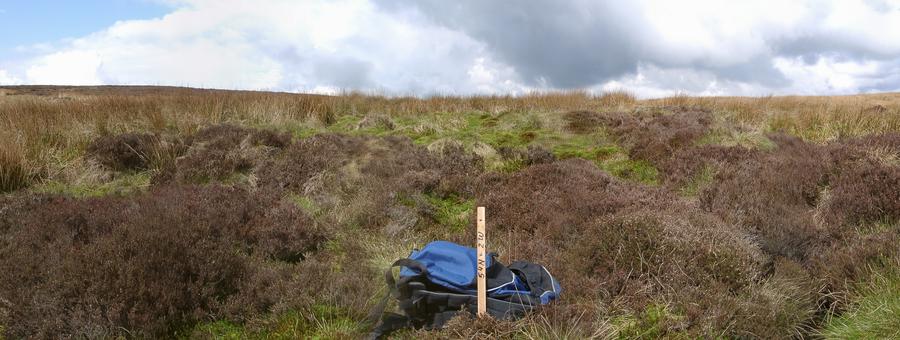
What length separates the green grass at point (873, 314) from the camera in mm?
3451

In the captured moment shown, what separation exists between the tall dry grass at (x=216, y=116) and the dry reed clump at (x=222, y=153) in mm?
1606

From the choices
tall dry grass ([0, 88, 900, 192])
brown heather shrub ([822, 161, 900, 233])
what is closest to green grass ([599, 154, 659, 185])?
brown heather shrub ([822, 161, 900, 233])

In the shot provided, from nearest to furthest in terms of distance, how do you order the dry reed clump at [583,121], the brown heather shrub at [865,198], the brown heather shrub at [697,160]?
the brown heather shrub at [865,198]
the brown heather shrub at [697,160]
the dry reed clump at [583,121]

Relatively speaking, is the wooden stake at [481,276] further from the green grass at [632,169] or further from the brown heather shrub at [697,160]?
the green grass at [632,169]

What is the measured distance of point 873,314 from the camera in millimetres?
3631

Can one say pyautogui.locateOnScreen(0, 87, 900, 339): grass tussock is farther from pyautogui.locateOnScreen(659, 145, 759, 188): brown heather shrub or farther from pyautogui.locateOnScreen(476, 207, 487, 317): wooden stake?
pyautogui.locateOnScreen(476, 207, 487, 317): wooden stake

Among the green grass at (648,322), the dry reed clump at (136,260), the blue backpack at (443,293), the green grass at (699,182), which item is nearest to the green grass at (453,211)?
the dry reed clump at (136,260)

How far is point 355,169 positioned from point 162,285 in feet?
13.8

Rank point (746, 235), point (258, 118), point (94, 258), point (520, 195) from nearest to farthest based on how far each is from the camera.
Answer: point (94, 258), point (746, 235), point (520, 195), point (258, 118)

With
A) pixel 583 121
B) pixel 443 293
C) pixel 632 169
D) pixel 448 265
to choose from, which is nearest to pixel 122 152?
pixel 448 265

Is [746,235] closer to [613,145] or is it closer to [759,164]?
[759,164]

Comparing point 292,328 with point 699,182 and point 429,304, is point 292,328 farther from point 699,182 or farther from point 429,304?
point 699,182

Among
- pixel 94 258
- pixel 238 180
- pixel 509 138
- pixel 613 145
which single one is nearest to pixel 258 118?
pixel 238 180

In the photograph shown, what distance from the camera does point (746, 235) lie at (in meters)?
4.79
